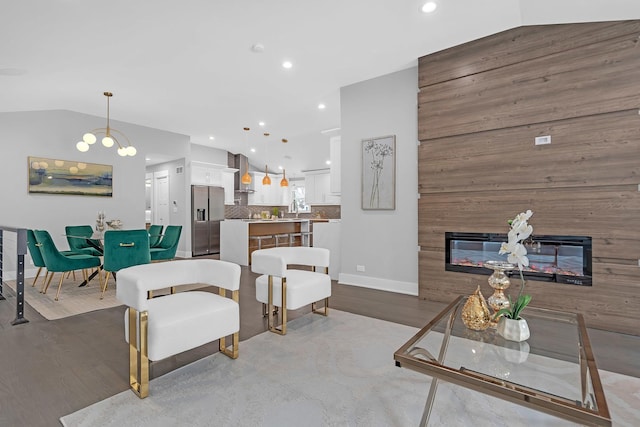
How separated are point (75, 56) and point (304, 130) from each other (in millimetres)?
4648

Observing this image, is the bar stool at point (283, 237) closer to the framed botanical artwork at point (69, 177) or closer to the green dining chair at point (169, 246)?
the green dining chair at point (169, 246)

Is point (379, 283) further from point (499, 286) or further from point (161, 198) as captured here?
point (161, 198)

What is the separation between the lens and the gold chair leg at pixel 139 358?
1.87 metres

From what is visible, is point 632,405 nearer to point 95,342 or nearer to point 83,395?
point 83,395

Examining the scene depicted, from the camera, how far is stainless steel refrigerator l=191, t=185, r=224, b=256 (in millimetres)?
8070

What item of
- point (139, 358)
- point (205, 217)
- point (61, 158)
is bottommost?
point (139, 358)

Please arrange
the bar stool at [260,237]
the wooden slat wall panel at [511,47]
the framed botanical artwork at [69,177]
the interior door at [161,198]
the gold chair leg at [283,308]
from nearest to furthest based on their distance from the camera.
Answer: the gold chair leg at [283,308] < the wooden slat wall panel at [511,47] < the framed botanical artwork at [69,177] < the bar stool at [260,237] < the interior door at [161,198]

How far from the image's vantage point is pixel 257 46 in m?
3.64

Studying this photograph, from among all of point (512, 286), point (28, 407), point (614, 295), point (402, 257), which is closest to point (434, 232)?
point (402, 257)

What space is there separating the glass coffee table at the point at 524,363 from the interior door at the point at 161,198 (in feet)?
26.5

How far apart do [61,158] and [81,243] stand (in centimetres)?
169

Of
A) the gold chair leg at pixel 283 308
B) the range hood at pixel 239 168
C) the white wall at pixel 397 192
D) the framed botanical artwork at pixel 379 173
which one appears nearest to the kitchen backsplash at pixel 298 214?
the range hood at pixel 239 168

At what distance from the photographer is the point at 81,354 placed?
8.00ft

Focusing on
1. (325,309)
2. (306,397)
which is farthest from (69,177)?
(306,397)
